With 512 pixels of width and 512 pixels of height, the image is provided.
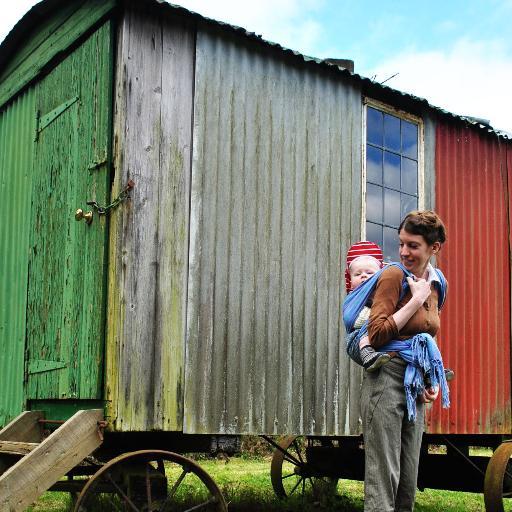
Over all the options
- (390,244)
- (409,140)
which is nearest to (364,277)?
(390,244)

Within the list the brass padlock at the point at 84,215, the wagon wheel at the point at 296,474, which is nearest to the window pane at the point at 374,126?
the brass padlock at the point at 84,215

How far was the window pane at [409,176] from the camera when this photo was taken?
25.7 feet

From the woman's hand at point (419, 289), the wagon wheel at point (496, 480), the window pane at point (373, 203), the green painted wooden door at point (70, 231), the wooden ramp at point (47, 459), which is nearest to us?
the woman's hand at point (419, 289)

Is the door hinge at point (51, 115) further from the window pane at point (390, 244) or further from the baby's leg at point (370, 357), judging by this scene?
the baby's leg at point (370, 357)

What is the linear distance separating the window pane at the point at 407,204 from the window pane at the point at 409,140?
0.42 meters

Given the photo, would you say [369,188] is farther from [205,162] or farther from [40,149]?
[40,149]

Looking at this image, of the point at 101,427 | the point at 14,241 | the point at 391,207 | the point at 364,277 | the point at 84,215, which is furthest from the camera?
the point at 14,241

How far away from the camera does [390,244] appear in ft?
25.1

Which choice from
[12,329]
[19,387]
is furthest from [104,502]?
[12,329]

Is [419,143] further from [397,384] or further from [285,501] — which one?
[397,384]

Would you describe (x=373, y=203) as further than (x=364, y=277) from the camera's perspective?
Yes

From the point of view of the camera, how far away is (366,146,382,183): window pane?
296 inches

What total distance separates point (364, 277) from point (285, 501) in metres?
4.97

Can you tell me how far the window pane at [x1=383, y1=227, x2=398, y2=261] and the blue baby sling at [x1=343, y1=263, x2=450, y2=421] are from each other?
3224 mm
